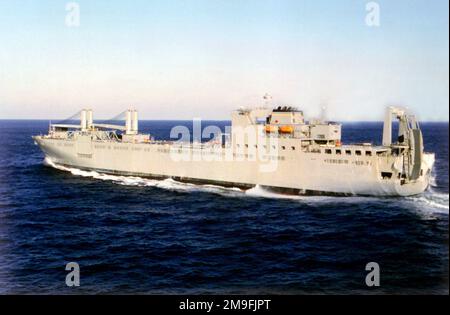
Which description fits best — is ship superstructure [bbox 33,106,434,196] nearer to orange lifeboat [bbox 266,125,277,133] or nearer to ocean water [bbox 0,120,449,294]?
orange lifeboat [bbox 266,125,277,133]

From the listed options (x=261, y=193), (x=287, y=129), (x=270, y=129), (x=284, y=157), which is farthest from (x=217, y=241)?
(x=270, y=129)

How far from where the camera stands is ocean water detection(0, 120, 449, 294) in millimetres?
17797

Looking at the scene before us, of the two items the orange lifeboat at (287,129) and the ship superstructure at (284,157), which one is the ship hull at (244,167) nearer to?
the ship superstructure at (284,157)

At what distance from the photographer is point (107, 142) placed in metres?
45.2

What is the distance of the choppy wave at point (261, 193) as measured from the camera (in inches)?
1215

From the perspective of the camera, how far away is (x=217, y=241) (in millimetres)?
23609

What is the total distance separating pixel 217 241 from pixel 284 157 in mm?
13737

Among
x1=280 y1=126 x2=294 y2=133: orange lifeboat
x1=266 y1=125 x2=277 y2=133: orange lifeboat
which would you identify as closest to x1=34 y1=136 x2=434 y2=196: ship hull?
x1=280 y1=126 x2=294 y2=133: orange lifeboat

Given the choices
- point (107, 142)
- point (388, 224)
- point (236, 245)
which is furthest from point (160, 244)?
point (107, 142)

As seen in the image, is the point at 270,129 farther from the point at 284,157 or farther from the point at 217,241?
the point at 217,241

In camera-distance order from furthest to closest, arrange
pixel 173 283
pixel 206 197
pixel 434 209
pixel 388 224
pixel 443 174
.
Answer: pixel 443 174, pixel 206 197, pixel 434 209, pixel 388 224, pixel 173 283
